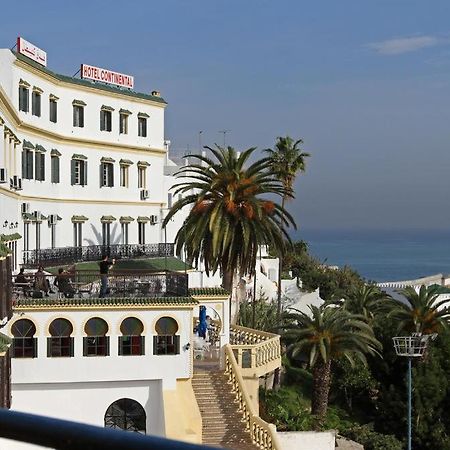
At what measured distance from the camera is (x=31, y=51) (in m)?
41.0

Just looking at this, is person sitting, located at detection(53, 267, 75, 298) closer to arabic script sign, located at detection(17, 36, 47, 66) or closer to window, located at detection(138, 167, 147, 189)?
arabic script sign, located at detection(17, 36, 47, 66)

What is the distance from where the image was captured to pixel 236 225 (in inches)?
1387

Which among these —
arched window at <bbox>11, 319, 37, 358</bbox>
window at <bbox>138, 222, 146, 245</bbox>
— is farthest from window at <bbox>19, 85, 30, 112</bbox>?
arched window at <bbox>11, 319, 37, 358</bbox>

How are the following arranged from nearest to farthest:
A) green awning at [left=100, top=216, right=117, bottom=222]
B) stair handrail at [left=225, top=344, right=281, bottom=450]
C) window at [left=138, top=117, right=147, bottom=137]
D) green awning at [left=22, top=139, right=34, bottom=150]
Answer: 1. stair handrail at [left=225, top=344, right=281, bottom=450]
2. green awning at [left=22, top=139, right=34, bottom=150]
3. green awning at [left=100, top=216, right=117, bottom=222]
4. window at [left=138, top=117, right=147, bottom=137]

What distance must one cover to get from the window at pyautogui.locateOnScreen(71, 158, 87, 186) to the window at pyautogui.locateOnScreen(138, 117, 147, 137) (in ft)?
16.2

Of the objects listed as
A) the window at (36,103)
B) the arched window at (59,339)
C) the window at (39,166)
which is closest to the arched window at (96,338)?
the arched window at (59,339)

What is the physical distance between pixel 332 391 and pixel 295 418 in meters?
9.11

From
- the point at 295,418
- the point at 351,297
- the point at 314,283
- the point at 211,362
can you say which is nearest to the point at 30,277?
the point at 211,362

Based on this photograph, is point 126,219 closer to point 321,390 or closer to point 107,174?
point 107,174

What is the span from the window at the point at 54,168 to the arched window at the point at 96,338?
16.9 m

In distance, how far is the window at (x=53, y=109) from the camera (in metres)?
43.5

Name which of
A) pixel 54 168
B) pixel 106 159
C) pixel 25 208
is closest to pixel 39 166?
pixel 54 168

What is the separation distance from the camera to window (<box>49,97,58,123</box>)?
143ft

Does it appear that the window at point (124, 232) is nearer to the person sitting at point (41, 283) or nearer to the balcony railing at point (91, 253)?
the balcony railing at point (91, 253)
